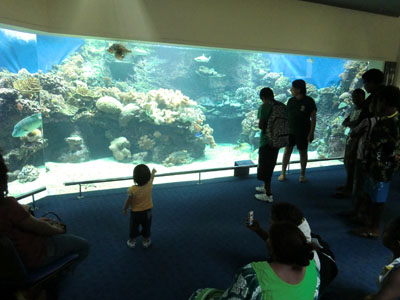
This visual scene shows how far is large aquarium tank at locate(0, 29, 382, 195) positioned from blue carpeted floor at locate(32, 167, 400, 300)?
1813 millimetres

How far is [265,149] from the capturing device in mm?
3785

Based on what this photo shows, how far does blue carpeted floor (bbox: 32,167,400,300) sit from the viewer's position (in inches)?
91.1

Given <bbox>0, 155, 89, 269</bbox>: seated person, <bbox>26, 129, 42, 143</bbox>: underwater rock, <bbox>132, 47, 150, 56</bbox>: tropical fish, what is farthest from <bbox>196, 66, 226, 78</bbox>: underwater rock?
<bbox>0, 155, 89, 269</bbox>: seated person

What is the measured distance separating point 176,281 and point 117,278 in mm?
510

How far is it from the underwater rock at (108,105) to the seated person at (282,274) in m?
6.24

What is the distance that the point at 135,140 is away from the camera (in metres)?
7.12

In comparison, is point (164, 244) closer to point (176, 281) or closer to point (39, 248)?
point (176, 281)

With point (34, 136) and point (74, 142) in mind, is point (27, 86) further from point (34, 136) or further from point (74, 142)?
point (74, 142)

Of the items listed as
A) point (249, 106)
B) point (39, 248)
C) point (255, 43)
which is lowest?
point (39, 248)

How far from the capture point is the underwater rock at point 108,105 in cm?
674

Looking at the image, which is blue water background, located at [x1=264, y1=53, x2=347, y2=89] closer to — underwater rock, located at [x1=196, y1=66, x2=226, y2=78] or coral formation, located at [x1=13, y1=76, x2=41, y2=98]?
underwater rock, located at [x1=196, y1=66, x2=226, y2=78]

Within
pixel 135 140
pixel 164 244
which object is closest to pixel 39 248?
pixel 164 244

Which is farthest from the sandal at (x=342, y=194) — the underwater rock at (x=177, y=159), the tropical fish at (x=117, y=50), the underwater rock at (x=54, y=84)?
the underwater rock at (x=54, y=84)

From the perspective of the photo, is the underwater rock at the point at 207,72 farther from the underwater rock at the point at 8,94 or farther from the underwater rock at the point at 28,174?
the underwater rock at the point at 28,174
